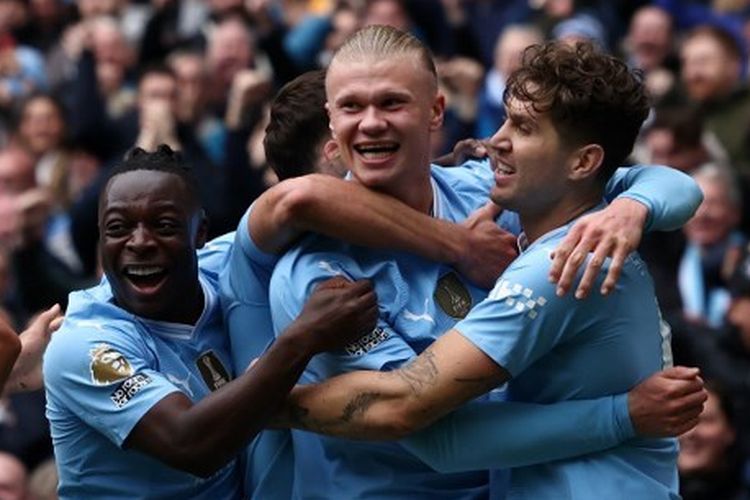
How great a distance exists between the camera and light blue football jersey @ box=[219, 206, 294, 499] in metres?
6.54

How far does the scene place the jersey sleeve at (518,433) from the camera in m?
6.06

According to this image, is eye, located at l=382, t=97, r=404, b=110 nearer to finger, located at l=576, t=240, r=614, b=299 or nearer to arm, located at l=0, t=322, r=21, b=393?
finger, located at l=576, t=240, r=614, b=299

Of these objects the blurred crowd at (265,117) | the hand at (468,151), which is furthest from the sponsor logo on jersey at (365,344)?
the blurred crowd at (265,117)

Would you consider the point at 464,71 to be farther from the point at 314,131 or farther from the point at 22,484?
the point at 314,131

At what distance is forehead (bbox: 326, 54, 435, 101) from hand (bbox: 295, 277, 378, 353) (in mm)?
Result: 545

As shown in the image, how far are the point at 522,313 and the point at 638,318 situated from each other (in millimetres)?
376

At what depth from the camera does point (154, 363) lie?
6.60 m

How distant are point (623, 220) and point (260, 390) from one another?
3.48 ft

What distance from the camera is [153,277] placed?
6.57m

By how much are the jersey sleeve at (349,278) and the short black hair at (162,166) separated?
52 cm

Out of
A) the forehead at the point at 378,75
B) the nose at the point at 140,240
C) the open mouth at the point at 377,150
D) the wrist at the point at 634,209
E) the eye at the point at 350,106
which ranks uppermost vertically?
the forehead at the point at 378,75

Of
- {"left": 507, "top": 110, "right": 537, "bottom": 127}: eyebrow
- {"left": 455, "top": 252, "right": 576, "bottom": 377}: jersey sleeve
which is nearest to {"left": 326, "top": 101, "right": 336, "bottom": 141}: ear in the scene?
{"left": 507, "top": 110, "right": 537, "bottom": 127}: eyebrow

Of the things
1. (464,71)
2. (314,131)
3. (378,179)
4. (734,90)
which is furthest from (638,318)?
(464,71)

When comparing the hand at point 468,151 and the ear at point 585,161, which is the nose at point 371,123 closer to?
the ear at point 585,161
